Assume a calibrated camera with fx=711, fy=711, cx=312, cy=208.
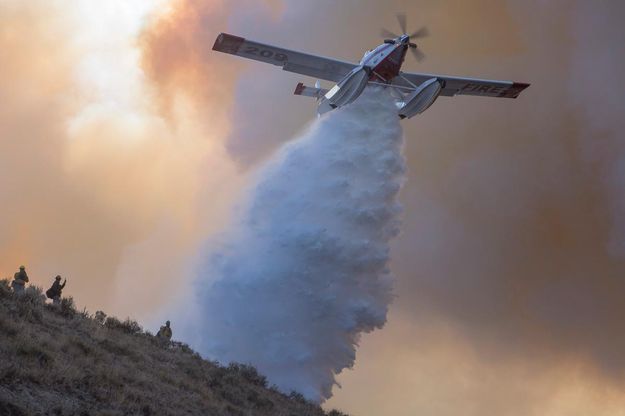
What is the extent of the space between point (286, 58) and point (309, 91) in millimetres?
3012

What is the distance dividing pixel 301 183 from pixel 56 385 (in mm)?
24565

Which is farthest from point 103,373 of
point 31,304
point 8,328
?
point 31,304

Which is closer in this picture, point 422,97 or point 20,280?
point 20,280

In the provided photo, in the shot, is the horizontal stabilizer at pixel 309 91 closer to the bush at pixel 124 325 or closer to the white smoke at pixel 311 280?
the white smoke at pixel 311 280

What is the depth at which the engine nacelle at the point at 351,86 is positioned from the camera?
3991cm

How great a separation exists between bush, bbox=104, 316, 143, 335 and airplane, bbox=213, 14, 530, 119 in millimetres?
20385

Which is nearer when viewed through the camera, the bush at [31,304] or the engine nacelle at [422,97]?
the bush at [31,304]

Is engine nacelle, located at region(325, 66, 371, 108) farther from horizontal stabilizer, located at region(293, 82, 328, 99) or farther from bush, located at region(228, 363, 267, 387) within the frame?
bush, located at region(228, 363, 267, 387)

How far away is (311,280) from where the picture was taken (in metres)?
32.9

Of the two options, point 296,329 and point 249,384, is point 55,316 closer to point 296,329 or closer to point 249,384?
point 249,384

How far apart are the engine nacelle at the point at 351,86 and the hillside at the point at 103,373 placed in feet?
64.7

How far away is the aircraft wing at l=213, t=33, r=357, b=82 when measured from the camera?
139 ft

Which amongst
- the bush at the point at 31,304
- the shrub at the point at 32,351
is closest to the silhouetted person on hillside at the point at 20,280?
the bush at the point at 31,304

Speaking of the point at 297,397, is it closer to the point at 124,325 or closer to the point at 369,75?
the point at 124,325
